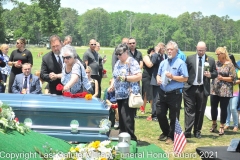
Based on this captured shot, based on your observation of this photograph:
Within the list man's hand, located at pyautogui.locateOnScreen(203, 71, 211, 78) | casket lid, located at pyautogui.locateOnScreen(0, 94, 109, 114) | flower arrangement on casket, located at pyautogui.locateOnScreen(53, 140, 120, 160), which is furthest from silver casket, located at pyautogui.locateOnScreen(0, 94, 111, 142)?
man's hand, located at pyautogui.locateOnScreen(203, 71, 211, 78)

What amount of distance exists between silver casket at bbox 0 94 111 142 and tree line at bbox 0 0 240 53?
260ft

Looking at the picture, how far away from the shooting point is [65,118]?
5984mm

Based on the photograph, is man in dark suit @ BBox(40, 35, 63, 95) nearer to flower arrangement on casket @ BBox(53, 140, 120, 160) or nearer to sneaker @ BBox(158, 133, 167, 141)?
sneaker @ BBox(158, 133, 167, 141)

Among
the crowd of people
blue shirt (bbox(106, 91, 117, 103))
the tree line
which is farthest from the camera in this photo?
the tree line

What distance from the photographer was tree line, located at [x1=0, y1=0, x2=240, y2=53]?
312 feet

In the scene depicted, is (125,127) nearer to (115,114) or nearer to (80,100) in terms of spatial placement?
(80,100)

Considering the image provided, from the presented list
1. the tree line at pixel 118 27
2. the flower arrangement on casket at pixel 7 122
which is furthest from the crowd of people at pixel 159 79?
the tree line at pixel 118 27

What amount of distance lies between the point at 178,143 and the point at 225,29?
116 metres

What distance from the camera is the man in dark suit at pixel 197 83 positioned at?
8188 mm

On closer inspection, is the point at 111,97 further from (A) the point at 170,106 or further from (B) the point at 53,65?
(B) the point at 53,65

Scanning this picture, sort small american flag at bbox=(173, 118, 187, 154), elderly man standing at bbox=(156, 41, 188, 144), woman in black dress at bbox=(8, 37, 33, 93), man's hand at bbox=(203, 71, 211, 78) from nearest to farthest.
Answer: small american flag at bbox=(173, 118, 187, 154), elderly man standing at bbox=(156, 41, 188, 144), man's hand at bbox=(203, 71, 211, 78), woman in black dress at bbox=(8, 37, 33, 93)

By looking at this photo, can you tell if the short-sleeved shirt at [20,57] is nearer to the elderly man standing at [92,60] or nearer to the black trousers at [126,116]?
the elderly man standing at [92,60]

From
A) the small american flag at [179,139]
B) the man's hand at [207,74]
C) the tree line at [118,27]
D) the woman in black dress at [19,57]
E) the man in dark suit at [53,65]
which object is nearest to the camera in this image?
the small american flag at [179,139]

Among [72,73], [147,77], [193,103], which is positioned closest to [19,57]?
[147,77]
